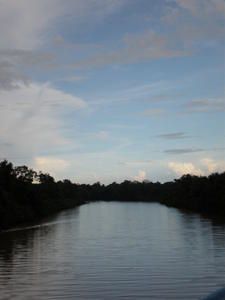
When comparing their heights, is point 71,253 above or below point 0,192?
below

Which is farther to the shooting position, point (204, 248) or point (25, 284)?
point (204, 248)

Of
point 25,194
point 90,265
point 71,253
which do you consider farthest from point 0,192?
point 90,265

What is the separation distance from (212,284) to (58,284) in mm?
6017

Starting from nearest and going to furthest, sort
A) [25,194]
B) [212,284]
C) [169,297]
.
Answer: [169,297], [212,284], [25,194]

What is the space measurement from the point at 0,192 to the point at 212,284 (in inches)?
1966

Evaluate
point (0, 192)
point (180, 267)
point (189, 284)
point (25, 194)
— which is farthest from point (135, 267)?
point (25, 194)

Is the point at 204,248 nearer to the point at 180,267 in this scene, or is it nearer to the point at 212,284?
the point at 180,267

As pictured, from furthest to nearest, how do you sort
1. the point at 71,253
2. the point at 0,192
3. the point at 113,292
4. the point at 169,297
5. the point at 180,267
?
the point at 0,192 < the point at 71,253 < the point at 180,267 < the point at 113,292 < the point at 169,297

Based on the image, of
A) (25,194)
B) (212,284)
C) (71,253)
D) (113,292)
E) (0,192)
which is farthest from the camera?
(25,194)

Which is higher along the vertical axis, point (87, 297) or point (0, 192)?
point (0, 192)

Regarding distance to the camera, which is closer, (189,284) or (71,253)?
(189,284)

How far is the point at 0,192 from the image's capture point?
6738 cm

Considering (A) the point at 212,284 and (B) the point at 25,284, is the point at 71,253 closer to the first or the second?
Answer: (B) the point at 25,284

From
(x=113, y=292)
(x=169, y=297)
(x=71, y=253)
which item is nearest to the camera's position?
(x=169, y=297)
